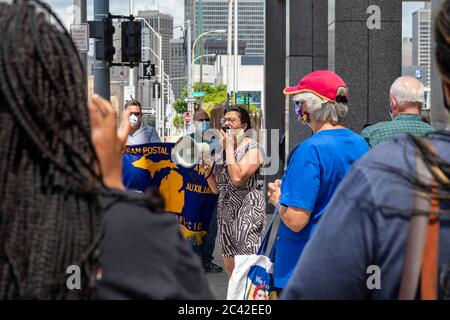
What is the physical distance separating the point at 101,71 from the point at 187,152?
693 centimetres

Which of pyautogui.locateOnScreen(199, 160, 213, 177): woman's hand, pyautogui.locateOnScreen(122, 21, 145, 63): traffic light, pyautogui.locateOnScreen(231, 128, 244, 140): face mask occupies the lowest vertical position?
pyautogui.locateOnScreen(199, 160, 213, 177): woman's hand

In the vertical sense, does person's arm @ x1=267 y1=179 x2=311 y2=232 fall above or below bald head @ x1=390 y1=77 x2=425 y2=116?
below

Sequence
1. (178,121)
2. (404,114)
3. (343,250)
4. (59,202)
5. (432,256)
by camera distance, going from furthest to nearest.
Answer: (178,121) < (404,114) < (343,250) < (432,256) < (59,202)

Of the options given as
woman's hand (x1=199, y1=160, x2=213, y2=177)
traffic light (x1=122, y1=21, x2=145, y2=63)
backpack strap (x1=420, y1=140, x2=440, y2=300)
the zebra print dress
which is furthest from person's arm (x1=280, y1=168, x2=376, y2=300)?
traffic light (x1=122, y1=21, x2=145, y2=63)

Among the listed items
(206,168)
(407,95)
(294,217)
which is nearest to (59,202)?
(294,217)

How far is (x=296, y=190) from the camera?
194 inches

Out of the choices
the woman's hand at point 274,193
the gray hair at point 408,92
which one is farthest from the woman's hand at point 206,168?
the woman's hand at point 274,193

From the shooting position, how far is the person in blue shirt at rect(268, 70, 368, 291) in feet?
16.2

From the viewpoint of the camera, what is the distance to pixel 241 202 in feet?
27.6

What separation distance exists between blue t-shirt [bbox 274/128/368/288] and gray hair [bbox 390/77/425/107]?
166 cm

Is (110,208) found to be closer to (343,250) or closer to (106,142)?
(106,142)

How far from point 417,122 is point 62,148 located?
16.5 ft

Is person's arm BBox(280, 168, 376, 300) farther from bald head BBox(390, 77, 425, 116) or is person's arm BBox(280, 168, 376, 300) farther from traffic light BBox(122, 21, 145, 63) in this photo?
traffic light BBox(122, 21, 145, 63)
